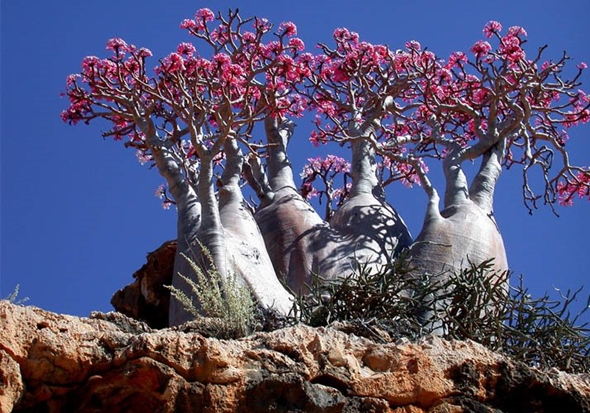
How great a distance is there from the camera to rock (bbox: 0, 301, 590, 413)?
139 inches

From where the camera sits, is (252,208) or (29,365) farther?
(252,208)

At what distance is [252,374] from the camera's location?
3.70 metres

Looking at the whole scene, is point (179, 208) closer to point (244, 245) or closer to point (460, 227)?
point (244, 245)

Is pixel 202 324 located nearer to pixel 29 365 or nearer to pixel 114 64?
A: pixel 29 365

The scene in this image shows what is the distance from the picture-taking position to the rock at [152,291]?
7566mm

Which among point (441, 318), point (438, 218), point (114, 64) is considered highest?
point (114, 64)

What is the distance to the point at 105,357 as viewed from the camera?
3643 mm

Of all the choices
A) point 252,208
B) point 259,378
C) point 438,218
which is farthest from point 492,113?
point 259,378

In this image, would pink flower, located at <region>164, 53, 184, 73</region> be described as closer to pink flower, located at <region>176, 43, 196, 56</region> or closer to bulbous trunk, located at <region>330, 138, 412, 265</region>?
pink flower, located at <region>176, 43, 196, 56</region>

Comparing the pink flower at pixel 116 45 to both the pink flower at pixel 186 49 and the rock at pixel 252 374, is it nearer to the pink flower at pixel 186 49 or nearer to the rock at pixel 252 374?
the pink flower at pixel 186 49

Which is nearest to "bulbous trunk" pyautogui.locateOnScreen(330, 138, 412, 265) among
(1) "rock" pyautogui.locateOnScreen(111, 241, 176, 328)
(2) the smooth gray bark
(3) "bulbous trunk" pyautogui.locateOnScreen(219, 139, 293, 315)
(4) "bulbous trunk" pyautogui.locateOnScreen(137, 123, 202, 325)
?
(2) the smooth gray bark

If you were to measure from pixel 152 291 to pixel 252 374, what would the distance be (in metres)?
4.04

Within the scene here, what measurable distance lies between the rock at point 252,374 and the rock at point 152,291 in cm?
354

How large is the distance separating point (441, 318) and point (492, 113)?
405 centimetres
